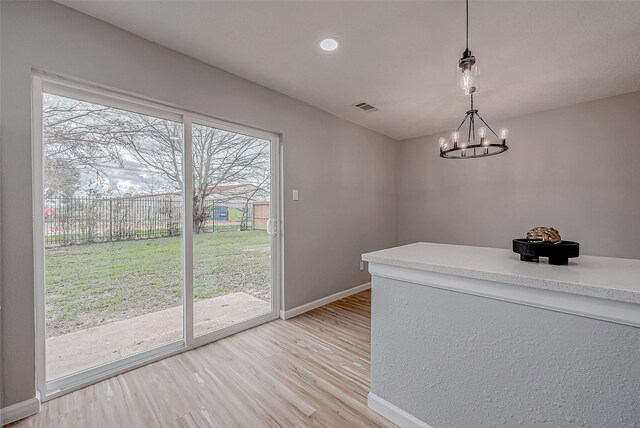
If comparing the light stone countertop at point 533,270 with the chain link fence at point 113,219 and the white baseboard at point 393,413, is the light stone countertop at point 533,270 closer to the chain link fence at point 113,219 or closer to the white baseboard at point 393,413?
the white baseboard at point 393,413

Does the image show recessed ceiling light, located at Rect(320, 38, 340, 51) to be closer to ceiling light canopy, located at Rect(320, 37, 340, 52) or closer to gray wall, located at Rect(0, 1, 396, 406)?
→ ceiling light canopy, located at Rect(320, 37, 340, 52)

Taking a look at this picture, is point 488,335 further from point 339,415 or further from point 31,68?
point 31,68

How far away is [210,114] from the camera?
250cm

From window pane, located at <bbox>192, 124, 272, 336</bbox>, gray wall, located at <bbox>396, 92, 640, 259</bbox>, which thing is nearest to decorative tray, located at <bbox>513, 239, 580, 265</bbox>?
window pane, located at <bbox>192, 124, 272, 336</bbox>

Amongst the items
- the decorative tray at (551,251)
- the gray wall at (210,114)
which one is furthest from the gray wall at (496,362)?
the gray wall at (210,114)

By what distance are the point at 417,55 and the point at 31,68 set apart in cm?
278

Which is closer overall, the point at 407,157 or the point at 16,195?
the point at 16,195

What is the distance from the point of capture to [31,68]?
1671mm

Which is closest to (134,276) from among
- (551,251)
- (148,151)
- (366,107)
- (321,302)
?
(148,151)

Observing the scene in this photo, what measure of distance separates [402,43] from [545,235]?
176 cm

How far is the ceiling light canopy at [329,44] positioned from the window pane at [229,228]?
4.00 feet

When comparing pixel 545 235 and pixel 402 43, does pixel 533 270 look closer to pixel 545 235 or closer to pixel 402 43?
pixel 545 235

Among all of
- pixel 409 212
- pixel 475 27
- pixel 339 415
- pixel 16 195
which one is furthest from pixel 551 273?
pixel 409 212

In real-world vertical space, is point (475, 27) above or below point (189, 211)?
above
